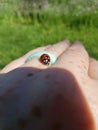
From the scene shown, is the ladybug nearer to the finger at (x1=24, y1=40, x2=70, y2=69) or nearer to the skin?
the finger at (x1=24, y1=40, x2=70, y2=69)

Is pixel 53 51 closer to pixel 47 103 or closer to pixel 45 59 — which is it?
pixel 45 59

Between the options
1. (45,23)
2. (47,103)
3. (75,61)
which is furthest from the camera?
(45,23)

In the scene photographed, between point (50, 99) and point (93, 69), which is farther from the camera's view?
point (93, 69)

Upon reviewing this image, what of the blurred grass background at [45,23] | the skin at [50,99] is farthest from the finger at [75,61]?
the blurred grass background at [45,23]

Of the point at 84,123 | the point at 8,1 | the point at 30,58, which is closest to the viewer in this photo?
the point at 84,123

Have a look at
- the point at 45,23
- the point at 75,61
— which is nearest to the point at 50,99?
the point at 75,61

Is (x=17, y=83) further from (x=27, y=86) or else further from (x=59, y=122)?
(x=59, y=122)

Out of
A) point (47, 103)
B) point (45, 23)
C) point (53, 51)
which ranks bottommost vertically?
point (45, 23)

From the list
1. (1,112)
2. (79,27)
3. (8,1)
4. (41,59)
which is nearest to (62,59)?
(41,59)
